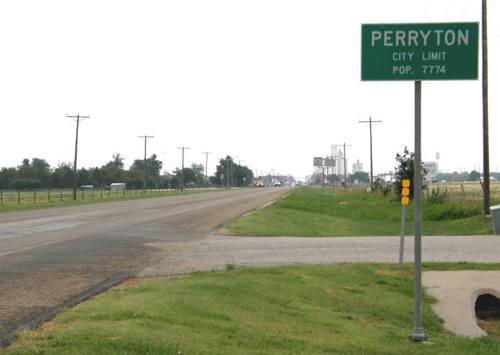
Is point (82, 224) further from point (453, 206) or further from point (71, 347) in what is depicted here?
point (71, 347)

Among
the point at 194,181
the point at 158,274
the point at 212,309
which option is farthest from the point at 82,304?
the point at 194,181

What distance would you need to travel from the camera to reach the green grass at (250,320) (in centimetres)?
580

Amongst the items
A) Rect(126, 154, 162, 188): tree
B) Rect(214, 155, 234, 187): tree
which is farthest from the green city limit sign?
Rect(214, 155, 234, 187): tree

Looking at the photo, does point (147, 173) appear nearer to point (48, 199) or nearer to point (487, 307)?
point (48, 199)

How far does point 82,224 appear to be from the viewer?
24.7m

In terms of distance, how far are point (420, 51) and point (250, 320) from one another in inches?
140

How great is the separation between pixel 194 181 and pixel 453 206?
15044cm

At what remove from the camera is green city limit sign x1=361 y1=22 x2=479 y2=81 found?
6.70 meters

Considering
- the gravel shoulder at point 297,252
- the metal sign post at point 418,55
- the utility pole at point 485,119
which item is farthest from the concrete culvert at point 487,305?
the utility pole at point 485,119

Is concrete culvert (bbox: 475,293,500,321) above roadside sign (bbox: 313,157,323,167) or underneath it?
underneath

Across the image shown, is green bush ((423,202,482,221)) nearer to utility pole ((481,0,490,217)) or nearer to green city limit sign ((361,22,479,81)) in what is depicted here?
utility pole ((481,0,490,217))

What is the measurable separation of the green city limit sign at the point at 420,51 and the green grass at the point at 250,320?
115 inches

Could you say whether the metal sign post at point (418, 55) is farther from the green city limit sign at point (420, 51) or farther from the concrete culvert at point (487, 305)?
the concrete culvert at point (487, 305)

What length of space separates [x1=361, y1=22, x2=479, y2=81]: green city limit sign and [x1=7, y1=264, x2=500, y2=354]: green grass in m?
2.93
